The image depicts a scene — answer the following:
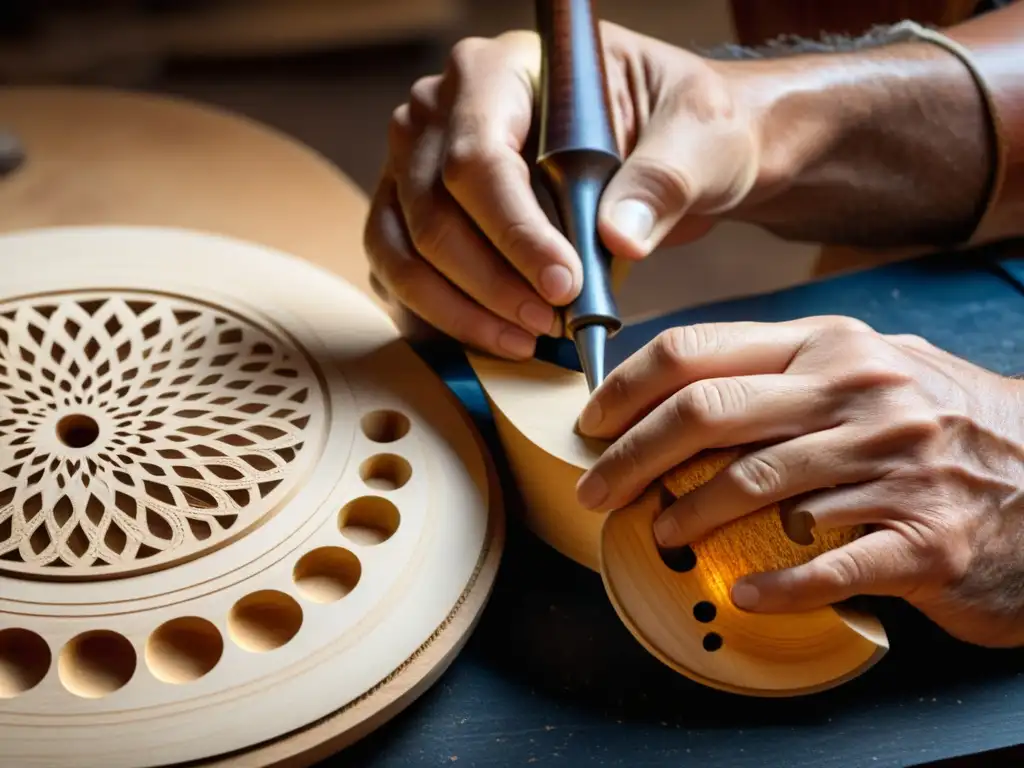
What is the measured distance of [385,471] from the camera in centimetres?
76

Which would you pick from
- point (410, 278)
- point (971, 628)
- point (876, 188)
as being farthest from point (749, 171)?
point (971, 628)

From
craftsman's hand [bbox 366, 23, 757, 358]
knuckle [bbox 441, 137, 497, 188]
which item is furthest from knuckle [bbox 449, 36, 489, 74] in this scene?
knuckle [bbox 441, 137, 497, 188]

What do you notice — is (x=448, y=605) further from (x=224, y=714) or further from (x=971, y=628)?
(x=971, y=628)

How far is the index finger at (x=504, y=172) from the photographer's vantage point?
754 millimetres

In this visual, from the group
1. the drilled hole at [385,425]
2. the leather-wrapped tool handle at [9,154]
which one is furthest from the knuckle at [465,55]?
the leather-wrapped tool handle at [9,154]

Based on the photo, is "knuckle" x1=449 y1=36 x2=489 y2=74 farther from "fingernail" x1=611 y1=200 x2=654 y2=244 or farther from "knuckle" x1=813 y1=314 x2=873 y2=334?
"knuckle" x1=813 y1=314 x2=873 y2=334

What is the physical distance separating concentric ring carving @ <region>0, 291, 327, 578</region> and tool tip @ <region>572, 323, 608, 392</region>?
20 cm

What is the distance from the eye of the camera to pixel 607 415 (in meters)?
0.69

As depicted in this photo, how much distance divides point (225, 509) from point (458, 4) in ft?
7.20

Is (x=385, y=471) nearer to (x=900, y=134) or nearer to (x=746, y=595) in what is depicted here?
(x=746, y=595)

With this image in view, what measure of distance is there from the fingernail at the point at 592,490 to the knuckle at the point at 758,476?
3.1 inches

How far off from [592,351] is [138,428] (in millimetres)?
326

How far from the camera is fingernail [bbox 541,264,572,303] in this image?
2.46 feet

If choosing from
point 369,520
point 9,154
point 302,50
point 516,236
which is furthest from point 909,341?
point 302,50
